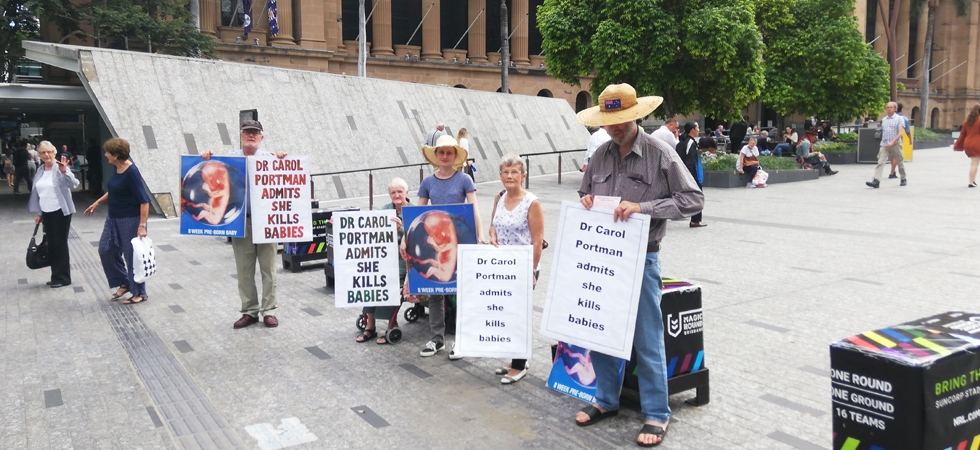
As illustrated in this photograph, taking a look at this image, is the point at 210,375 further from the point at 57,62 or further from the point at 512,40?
the point at 512,40

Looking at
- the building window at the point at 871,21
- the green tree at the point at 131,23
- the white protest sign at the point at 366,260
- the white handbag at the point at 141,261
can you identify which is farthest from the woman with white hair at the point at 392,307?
the building window at the point at 871,21

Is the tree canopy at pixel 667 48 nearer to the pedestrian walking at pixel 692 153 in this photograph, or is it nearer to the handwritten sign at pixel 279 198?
the pedestrian walking at pixel 692 153

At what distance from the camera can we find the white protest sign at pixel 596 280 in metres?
4.33

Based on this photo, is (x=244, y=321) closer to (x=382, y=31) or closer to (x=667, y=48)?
(x=667, y=48)

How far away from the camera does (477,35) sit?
5072 cm

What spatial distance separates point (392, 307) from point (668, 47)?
19.2 metres

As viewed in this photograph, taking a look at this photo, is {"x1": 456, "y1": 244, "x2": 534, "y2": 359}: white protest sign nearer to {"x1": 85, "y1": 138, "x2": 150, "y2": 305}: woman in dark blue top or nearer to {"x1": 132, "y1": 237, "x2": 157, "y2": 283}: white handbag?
{"x1": 132, "y1": 237, "x2": 157, "y2": 283}: white handbag

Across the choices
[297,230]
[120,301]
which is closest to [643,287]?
[297,230]

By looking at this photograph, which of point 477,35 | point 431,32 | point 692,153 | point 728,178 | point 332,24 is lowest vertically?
point 728,178

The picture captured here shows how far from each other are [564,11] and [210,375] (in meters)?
22.0

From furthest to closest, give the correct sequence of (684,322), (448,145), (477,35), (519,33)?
(519,33) < (477,35) < (448,145) < (684,322)

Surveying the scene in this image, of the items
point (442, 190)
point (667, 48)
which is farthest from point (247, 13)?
point (442, 190)

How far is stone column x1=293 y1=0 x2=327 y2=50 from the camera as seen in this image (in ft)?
131

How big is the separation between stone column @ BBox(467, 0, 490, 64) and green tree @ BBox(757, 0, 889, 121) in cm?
2042
